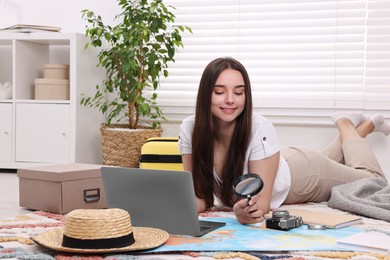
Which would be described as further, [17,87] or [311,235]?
[17,87]

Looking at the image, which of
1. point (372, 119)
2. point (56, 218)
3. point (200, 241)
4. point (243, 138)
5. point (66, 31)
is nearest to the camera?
point (200, 241)

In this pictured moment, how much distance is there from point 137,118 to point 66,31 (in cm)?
97

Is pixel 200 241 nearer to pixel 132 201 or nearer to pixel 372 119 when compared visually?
pixel 132 201

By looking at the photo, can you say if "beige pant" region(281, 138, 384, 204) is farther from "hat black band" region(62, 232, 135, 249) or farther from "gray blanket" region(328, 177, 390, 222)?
"hat black band" region(62, 232, 135, 249)

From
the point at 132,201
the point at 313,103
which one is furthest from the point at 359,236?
the point at 313,103

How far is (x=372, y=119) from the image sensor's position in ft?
12.0

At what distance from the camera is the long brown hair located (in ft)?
7.72

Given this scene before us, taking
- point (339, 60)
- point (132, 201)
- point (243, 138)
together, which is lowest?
point (132, 201)

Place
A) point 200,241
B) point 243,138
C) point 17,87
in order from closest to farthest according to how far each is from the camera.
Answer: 1. point 200,241
2. point 243,138
3. point 17,87

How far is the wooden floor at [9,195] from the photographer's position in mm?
2748

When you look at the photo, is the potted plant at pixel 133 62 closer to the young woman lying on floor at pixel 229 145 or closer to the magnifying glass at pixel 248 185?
the young woman lying on floor at pixel 229 145

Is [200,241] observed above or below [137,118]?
below

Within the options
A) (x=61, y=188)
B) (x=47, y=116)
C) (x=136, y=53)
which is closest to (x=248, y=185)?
(x=61, y=188)

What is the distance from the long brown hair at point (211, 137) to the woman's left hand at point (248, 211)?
214 mm
